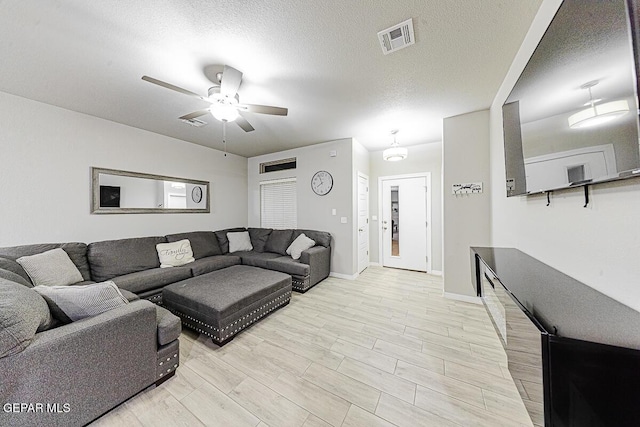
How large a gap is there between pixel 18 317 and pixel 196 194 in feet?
11.2

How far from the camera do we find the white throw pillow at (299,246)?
12.1ft

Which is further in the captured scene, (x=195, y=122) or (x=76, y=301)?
(x=195, y=122)

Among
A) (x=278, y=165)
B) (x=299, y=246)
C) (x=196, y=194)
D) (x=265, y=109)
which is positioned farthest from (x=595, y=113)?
(x=196, y=194)

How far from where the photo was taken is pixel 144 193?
11.3 ft

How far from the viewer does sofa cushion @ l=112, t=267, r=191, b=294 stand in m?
2.49

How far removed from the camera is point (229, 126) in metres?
3.31

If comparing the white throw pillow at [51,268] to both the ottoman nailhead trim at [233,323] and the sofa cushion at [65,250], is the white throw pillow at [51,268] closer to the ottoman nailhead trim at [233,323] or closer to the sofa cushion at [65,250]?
the sofa cushion at [65,250]

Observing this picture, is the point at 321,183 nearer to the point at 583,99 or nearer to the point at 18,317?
the point at 583,99

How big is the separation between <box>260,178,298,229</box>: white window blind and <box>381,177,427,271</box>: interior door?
207 centimetres

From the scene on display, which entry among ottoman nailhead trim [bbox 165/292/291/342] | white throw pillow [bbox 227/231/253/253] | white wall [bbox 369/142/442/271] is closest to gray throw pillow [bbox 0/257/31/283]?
ottoman nailhead trim [bbox 165/292/291/342]

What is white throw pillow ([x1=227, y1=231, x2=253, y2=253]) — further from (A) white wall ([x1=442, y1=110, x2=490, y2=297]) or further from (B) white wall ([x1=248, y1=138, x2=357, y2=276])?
(A) white wall ([x1=442, y1=110, x2=490, y2=297])

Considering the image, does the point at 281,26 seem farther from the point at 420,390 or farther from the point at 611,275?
the point at 420,390

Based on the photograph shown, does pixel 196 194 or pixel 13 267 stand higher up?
pixel 196 194

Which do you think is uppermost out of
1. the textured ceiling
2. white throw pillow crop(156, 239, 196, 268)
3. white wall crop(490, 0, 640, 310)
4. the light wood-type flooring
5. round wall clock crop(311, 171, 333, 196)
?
the textured ceiling
